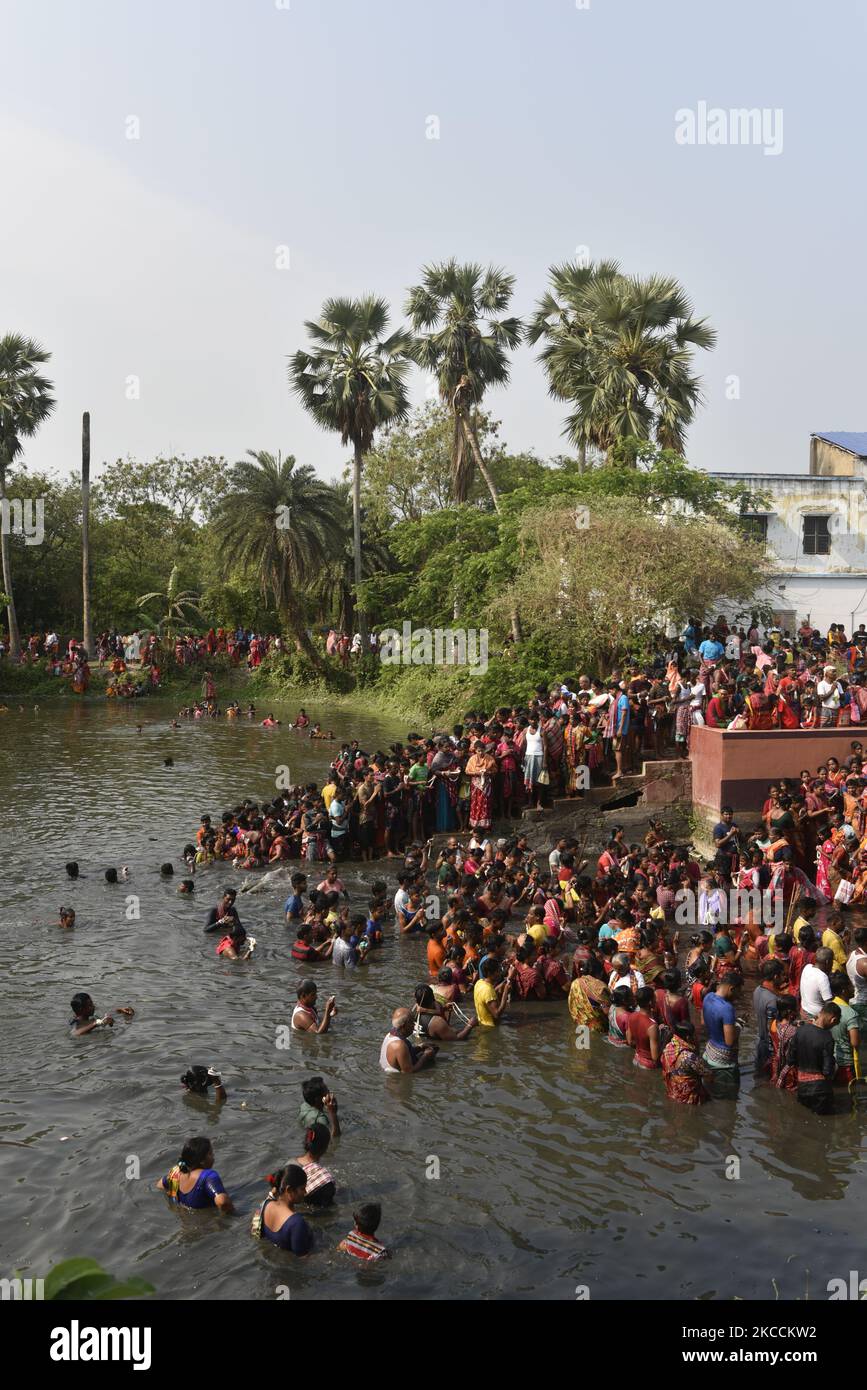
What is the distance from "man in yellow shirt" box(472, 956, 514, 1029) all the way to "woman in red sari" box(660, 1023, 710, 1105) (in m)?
2.46

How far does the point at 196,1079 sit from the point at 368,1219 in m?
3.09

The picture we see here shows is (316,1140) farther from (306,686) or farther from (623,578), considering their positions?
(306,686)

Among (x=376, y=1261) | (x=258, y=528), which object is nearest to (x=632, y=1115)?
(x=376, y=1261)

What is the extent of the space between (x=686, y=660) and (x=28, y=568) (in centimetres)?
3903

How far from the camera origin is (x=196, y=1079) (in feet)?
35.0

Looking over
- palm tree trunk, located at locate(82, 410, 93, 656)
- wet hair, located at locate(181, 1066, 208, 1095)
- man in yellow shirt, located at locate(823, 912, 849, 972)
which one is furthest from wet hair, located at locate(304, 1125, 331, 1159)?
palm tree trunk, located at locate(82, 410, 93, 656)

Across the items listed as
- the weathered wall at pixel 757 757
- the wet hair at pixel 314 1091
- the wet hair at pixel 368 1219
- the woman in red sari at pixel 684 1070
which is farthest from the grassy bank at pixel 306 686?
the wet hair at pixel 368 1219

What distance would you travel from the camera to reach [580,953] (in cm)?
1268

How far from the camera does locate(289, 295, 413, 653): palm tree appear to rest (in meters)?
42.6

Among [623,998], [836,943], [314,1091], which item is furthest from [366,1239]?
[836,943]

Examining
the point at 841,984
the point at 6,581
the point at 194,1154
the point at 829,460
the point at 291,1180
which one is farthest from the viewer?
the point at 6,581

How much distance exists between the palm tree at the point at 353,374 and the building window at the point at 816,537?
1685 cm

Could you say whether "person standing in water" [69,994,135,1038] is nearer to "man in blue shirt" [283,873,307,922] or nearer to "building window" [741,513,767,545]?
"man in blue shirt" [283,873,307,922]

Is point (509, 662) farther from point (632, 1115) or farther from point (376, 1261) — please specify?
point (376, 1261)
